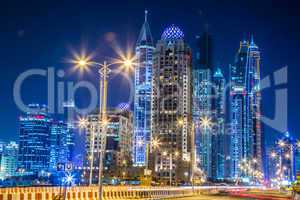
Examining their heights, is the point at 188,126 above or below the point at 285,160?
above

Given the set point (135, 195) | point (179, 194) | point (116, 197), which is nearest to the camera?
point (116, 197)

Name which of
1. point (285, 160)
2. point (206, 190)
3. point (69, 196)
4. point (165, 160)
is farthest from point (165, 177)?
point (69, 196)

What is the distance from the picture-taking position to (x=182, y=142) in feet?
654

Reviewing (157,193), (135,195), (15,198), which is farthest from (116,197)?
(15,198)

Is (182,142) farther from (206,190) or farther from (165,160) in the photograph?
(206,190)

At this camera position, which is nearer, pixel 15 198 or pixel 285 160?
pixel 15 198

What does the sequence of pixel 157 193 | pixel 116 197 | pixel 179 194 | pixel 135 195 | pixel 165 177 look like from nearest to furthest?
pixel 116 197
pixel 135 195
pixel 157 193
pixel 179 194
pixel 165 177

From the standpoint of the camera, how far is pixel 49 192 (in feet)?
104

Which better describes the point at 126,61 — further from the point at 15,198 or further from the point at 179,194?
the point at 179,194

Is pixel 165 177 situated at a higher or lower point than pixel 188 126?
lower

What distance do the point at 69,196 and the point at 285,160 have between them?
178170 mm

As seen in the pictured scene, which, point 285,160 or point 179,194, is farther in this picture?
point 285,160

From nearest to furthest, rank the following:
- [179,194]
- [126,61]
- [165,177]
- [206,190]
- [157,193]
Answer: [126,61] → [157,193] → [179,194] → [206,190] → [165,177]

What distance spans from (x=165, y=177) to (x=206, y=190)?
111m
